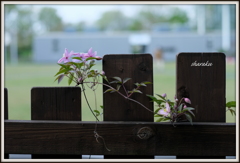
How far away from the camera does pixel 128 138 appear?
46.7 inches

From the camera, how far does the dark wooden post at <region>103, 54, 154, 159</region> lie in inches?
46.4

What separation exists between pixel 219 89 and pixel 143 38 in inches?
2020

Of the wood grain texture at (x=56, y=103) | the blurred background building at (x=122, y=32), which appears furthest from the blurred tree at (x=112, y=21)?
the wood grain texture at (x=56, y=103)

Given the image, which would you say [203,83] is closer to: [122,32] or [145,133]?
[145,133]

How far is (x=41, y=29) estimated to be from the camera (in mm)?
53531

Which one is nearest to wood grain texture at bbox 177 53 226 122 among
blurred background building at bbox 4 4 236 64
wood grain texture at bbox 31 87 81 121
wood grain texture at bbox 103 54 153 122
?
wood grain texture at bbox 103 54 153 122

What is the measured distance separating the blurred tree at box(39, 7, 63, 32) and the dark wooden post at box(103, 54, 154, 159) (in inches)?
2111

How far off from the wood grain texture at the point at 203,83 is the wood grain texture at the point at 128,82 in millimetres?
108

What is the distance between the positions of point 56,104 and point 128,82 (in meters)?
0.26

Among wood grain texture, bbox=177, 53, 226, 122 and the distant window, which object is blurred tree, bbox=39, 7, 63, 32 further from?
wood grain texture, bbox=177, 53, 226, 122

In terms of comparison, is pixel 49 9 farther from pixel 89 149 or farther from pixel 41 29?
pixel 89 149

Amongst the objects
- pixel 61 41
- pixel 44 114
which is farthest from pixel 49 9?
pixel 44 114

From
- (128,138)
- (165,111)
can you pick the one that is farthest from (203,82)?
(128,138)

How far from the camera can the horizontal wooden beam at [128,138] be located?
1.17 meters
